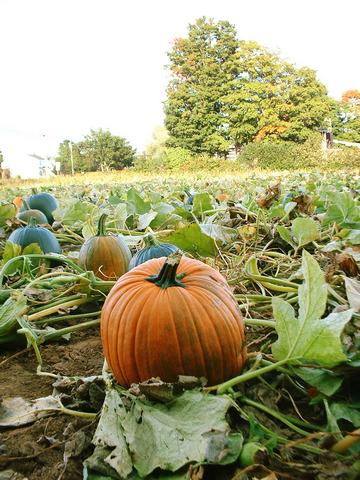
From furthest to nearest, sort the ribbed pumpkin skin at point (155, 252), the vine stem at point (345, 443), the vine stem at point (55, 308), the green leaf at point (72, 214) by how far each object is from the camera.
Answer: the green leaf at point (72, 214), the ribbed pumpkin skin at point (155, 252), the vine stem at point (55, 308), the vine stem at point (345, 443)

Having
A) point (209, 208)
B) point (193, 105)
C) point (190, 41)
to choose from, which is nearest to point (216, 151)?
point (193, 105)

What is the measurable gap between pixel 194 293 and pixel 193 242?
0.73 m

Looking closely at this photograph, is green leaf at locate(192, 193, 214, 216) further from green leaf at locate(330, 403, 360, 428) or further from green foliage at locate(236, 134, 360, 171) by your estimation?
green foliage at locate(236, 134, 360, 171)

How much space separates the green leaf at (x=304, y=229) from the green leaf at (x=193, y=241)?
43 centimetres

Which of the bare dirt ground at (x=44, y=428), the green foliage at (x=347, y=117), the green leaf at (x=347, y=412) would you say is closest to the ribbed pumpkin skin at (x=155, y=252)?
the bare dirt ground at (x=44, y=428)

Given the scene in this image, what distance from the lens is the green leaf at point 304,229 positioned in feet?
6.67

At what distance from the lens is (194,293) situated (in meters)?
1.15

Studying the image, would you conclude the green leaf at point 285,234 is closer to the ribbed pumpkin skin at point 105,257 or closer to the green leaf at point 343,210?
the green leaf at point 343,210

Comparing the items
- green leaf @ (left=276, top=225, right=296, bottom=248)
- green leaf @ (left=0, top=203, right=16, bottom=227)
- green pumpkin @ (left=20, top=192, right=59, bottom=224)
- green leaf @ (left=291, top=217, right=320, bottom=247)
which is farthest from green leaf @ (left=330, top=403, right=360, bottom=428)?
green pumpkin @ (left=20, top=192, right=59, bottom=224)

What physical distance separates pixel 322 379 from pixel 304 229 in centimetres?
115

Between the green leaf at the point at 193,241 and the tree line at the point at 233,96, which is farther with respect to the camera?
the tree line at the point at 233,96

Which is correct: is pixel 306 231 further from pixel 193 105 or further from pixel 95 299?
pixel 193 105

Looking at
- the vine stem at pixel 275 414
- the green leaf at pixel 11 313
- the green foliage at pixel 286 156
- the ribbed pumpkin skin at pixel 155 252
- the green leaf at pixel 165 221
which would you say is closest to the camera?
the vine stem at pixel 275 414

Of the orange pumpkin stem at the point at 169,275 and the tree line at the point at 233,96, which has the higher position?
the tree line at the point at 233,96
